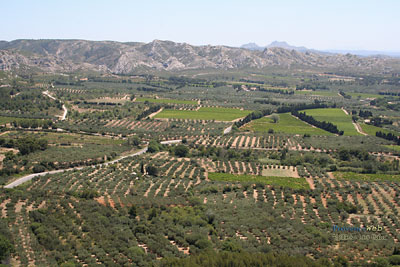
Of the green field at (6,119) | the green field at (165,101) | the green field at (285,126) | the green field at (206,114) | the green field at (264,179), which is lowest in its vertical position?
the green field at (285,126)

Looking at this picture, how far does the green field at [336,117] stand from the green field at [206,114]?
26.1 m

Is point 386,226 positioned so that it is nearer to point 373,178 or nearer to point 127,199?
point 373,178

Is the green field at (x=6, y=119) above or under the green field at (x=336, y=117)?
above

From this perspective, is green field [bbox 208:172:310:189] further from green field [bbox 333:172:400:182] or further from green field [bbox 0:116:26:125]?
green field [bbox 0:116:26:125]

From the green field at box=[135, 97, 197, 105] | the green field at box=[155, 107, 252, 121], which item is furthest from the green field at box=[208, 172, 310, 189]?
the green field at box=[135, 97, 197, 105]

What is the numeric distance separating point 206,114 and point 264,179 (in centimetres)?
7278

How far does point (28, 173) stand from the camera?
230 ft

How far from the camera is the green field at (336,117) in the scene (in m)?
119

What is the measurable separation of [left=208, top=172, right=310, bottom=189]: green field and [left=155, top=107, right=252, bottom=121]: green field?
62.4 metres

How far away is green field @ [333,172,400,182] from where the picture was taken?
231ft

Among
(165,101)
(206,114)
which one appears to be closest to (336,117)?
(206,114)

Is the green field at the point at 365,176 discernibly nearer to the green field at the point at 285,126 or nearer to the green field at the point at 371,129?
the green field at the point at 285,126

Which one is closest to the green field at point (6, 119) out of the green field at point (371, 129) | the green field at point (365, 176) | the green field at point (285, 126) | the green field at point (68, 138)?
the green field at point (68, 138)

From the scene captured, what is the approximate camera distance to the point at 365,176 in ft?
236
